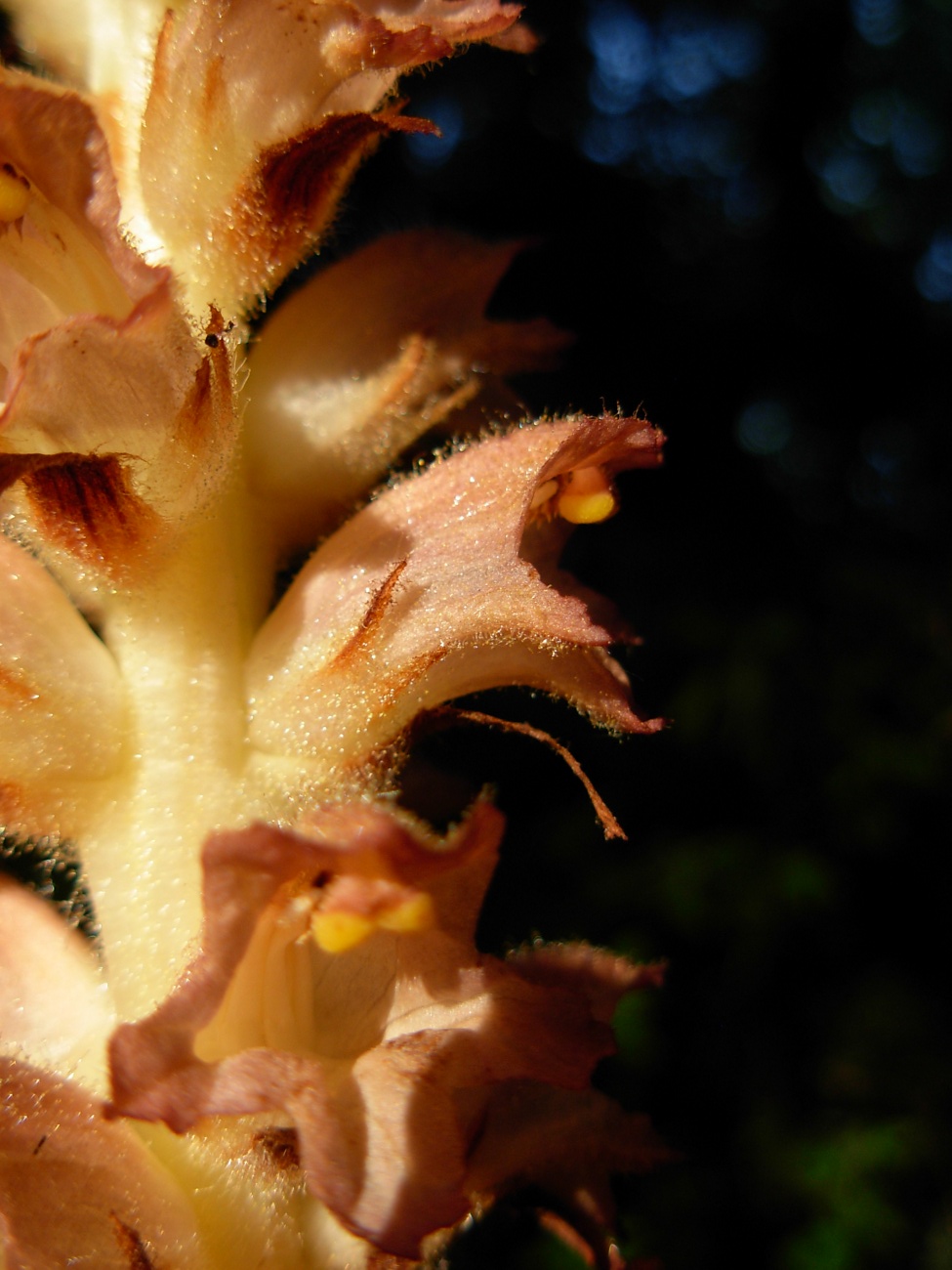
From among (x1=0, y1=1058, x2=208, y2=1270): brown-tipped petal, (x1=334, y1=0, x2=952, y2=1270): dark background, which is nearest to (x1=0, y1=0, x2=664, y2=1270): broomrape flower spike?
(x1=0, y1=1058, x2=208, y2=1270): brown-tipped petal

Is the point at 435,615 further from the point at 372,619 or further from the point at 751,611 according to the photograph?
the point at 751,611

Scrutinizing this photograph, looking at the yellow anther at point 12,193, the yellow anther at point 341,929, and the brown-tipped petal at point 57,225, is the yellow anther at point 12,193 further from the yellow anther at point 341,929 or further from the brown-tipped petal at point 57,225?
the yellow anther at point 341,929

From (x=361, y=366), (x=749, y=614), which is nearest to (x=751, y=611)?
(x=749, y=614)

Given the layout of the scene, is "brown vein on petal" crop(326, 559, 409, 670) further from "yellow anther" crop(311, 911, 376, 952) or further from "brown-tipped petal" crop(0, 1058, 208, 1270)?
→ "brown-tipped petal" crop(0, 1058, 208, 1270)

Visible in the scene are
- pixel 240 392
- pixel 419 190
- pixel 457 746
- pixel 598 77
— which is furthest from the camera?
pixel 598 77

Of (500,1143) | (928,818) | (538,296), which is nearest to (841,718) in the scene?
(928,818)

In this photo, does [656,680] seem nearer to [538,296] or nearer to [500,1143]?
[538,296]
